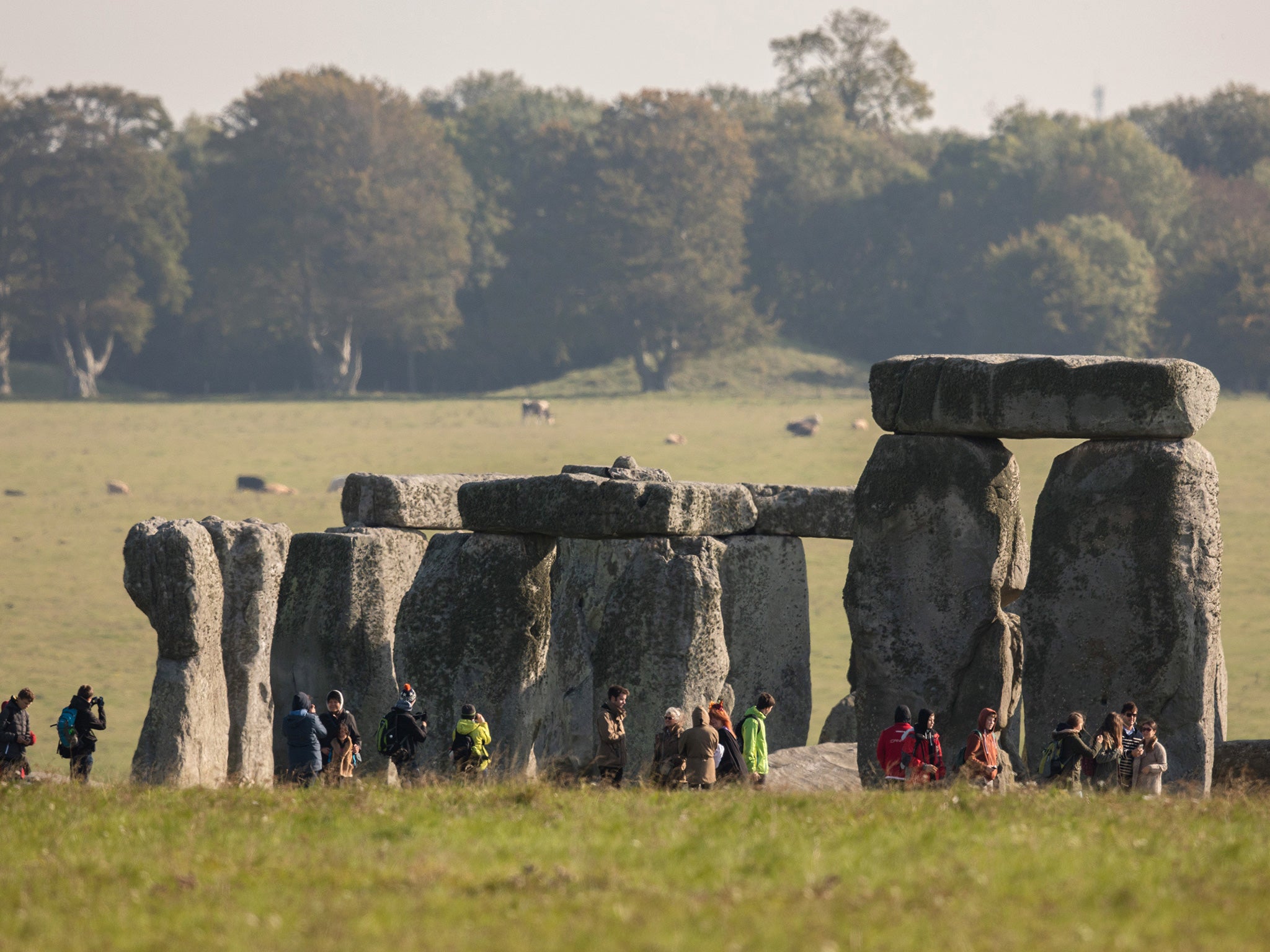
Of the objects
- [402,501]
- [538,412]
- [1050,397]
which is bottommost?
[402,501]

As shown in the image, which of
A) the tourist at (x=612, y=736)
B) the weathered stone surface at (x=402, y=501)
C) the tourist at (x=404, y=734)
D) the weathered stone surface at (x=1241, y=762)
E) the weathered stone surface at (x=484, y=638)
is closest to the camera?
the weathered stone surface at (x=1241, y=762)

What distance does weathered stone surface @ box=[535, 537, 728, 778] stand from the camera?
14938 mm

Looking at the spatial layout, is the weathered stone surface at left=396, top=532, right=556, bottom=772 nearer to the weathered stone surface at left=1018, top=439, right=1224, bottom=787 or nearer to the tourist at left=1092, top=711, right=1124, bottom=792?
the weathered stone surface at left=1018, top=439, right=1224, bottom=787

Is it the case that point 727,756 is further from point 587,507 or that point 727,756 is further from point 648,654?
point 587,507

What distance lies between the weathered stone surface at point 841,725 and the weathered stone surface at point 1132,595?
172 inches

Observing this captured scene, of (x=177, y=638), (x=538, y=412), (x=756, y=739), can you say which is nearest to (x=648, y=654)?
(x=756, y=739)

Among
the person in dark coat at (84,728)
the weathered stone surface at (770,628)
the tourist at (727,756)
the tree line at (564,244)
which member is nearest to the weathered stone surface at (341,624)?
the person in dark coat at (84,728)

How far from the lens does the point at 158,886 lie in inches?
363

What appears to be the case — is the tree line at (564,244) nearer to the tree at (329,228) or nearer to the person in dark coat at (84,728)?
the tree at (329,228)

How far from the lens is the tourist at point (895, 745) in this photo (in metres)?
13.6

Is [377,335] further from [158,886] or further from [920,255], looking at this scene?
[158,886]

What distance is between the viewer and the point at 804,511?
20.1 meters

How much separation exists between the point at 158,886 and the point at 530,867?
6.37ft

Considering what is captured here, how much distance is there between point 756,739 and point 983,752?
1.87 meters
